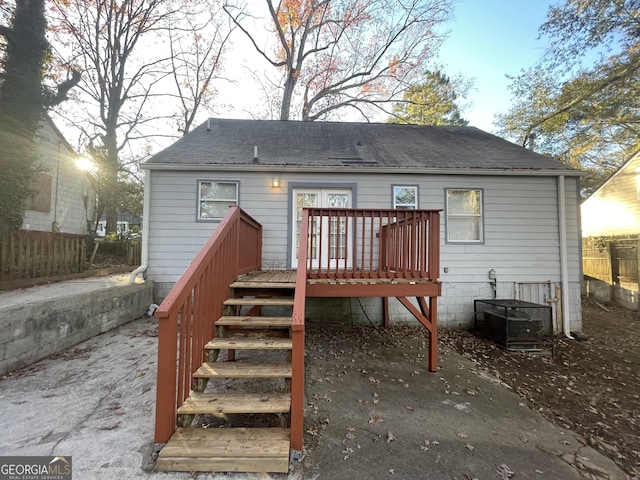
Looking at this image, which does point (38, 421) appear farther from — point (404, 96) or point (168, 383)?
point (404, 96)

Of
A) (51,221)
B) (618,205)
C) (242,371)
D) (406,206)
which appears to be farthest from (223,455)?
(618,205)

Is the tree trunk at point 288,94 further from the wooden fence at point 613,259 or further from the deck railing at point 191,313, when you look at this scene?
the wooden fence at point 613,259

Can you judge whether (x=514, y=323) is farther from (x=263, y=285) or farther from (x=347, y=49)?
(x=347, y=49)

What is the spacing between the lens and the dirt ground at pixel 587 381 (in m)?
2.80

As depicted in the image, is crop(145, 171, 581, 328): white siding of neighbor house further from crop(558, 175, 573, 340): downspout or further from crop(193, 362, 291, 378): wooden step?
crop(193, 362, 291, 378): wooden step

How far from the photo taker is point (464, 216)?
627 centimetres

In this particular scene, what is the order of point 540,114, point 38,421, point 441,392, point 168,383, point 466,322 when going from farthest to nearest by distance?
point 540,114 < point 466,322 < point 441,392 < point 38,421 < point 168,383

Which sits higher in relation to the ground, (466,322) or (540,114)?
(540,114)

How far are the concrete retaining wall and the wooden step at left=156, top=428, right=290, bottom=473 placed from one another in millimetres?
2886

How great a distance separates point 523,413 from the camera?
3.04 m

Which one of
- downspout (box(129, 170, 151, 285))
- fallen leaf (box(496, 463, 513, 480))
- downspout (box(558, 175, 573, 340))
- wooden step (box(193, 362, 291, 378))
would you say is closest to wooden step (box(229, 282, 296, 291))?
wooden step (box(193, 362, 291, 378))

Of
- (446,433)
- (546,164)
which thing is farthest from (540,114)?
(446,433)

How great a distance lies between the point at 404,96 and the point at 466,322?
12.7 metres
